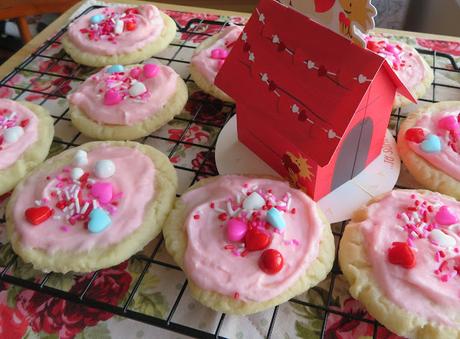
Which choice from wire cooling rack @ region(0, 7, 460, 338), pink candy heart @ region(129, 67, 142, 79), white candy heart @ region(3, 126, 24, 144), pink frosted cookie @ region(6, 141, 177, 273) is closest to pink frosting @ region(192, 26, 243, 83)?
wire cooling rack @ region(0, 7, 460, 338)

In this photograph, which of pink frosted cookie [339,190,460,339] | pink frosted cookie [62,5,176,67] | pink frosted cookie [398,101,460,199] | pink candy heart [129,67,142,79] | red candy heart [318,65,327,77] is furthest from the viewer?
pink frosted cookie [62,5,176,67]

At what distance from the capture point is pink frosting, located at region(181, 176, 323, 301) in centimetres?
112

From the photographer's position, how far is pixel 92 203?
4.32 feet

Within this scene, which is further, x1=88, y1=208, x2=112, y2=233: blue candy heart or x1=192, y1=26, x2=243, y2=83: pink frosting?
x1=192, y1=26, x2=243, y2=83: pink frosting

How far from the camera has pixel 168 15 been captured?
2244 mm

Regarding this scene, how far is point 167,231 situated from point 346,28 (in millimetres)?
728

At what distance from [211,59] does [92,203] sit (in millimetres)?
802

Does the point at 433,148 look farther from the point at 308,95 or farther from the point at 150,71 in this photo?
the point at 150,71

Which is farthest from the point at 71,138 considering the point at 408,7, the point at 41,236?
the point at 408,7

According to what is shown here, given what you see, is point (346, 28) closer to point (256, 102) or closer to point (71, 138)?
point (256, 102)

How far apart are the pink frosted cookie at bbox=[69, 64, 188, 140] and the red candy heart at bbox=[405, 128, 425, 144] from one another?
0.82 metres

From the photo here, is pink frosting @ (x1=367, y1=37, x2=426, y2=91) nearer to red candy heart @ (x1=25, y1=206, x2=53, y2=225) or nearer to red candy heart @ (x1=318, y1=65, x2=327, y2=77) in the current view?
red candy heart @ (x1=318, y1=65, x2=327, y2=77)

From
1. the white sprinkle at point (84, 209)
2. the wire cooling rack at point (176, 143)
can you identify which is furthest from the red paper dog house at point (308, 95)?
the white sprinkle at point (84, 209)

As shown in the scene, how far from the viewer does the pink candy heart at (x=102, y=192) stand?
1.32 m
